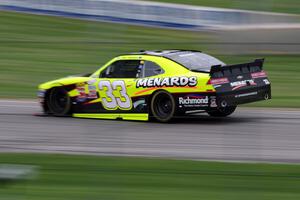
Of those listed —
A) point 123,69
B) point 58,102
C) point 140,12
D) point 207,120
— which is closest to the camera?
point 207,120

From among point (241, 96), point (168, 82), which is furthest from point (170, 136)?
point (241, 96)

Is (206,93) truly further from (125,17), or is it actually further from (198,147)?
(125,17)

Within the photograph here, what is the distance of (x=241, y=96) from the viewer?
1443 cm

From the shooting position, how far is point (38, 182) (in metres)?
9.13

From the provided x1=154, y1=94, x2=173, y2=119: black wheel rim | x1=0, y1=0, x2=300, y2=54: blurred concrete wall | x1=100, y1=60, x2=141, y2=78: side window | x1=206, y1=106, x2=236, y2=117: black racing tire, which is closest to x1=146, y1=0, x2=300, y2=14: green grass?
x1=0, y1=0, x2=300, y2=54: blurred concrete wall

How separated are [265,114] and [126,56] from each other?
2.96 m

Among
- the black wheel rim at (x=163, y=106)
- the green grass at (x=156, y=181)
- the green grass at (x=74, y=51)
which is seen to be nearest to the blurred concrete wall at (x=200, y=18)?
the green grass at (x=74, y=51)

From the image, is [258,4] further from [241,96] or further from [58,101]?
[241,96]

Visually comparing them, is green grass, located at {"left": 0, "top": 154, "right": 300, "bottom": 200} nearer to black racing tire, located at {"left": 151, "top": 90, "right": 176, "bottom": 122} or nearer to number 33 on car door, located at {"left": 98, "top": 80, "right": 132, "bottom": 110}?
black racing tire, located at {"left": 151, "top": 90, "right": 176, "bottom": 122}

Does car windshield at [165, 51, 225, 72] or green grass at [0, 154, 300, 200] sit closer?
green grass at [0, 154, 300, 200]

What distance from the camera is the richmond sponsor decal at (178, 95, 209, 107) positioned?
1421 cm

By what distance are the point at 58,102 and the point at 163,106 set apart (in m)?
2.47

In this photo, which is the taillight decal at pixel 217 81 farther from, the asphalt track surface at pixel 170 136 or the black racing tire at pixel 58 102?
the black racing tire at pixel 58 102

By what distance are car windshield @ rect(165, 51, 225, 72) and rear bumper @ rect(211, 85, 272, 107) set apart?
694mm
